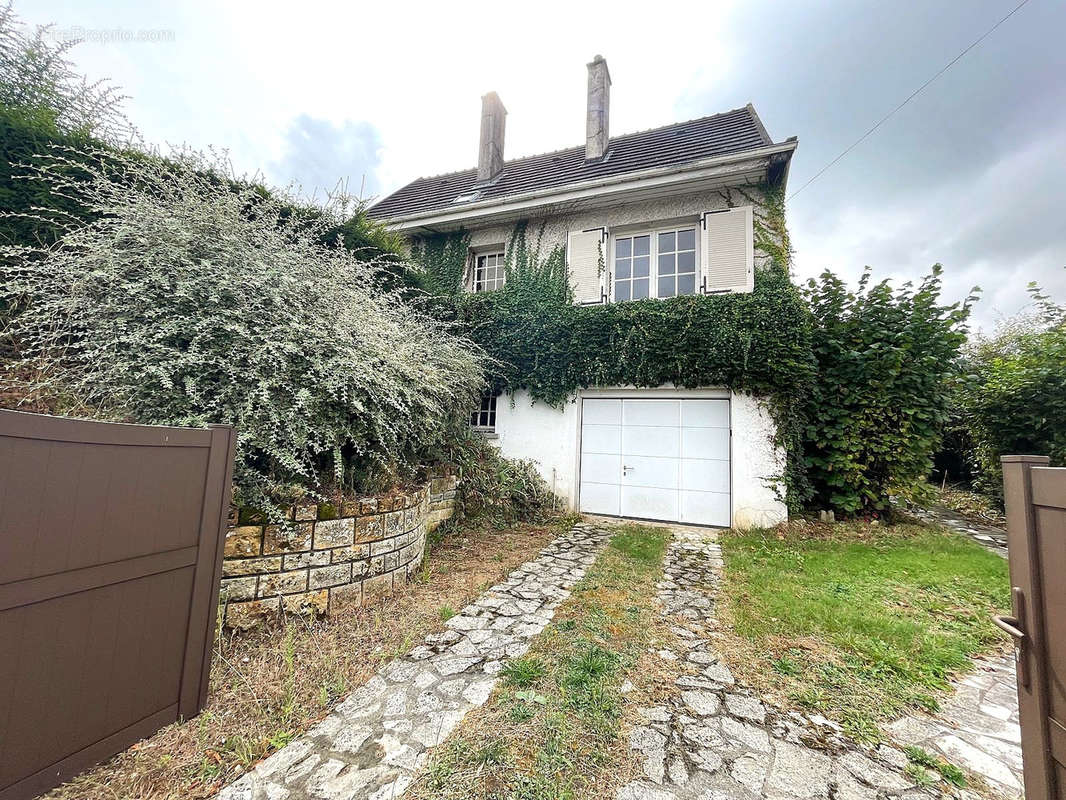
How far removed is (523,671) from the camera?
90.2 inches

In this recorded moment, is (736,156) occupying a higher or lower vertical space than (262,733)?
higher

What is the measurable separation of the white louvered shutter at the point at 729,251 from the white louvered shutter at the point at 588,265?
1696mm

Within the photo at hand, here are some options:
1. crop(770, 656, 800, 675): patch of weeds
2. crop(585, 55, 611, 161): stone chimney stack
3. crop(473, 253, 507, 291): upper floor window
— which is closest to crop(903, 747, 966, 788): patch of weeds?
crop(770, 656, 800, 675): patch of weeds

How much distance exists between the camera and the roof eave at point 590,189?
5.94m

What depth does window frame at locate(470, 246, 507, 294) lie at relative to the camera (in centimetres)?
817

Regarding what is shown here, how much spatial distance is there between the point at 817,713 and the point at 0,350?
6.57 metres

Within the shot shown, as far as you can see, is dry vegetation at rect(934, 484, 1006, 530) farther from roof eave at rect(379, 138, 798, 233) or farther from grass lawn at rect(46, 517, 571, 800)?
grass lawn at rect(46, 517, 571, 800)

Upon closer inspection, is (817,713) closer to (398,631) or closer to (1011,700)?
(1011,700)

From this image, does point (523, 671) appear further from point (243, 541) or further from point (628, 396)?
point (628, 396)

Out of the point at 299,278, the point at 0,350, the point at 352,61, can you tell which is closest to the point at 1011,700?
the point at 299,278

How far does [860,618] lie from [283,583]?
437 cm

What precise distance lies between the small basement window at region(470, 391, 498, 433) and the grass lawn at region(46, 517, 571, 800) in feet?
13.6

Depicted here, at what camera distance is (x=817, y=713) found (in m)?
2.08

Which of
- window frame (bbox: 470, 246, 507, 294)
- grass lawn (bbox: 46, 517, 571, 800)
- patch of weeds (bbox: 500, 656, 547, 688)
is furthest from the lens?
window frame (bbox: 470, 246, 507, 294)
